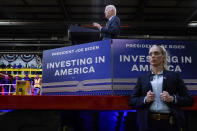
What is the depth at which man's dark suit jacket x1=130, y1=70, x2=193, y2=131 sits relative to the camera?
167 centimetres

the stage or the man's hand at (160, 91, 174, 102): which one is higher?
the man's hand at (160, 91, 174, 102)

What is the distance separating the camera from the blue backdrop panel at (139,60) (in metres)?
2.43

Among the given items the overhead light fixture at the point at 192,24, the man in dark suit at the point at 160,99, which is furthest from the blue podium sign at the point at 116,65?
the overhead light fixture at the point at 192,24

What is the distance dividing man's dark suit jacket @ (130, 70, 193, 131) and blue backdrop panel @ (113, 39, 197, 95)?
59 cm

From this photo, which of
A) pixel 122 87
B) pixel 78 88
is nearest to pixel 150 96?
pixel 122 87

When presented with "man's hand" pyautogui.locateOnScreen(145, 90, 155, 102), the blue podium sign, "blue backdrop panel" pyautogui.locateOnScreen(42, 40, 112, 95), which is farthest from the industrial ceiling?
"man's hand" pyautogui.locateOnScreen(145, 90, 155, 102)

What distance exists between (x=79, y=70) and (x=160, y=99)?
3.95ft

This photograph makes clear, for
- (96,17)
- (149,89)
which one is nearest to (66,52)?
(149,89)

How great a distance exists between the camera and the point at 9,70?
1227cm

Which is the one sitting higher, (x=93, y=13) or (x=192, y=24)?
(x=93, y=13)

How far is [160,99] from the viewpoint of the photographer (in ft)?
5.60

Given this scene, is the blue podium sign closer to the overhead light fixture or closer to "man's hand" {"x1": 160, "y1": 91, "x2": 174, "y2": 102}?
"man's hand" {"x1": 160, "y1": 91, "x2": 174, "y2": 102}

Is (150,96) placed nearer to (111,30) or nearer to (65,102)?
(65,102)

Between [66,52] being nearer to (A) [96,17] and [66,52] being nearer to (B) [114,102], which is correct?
(B) [114,102]
